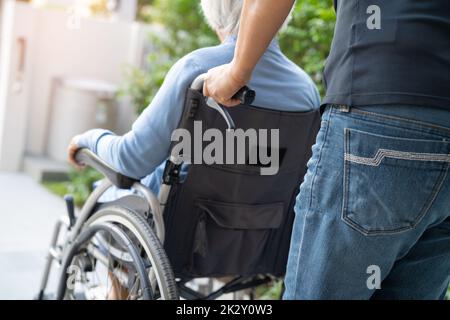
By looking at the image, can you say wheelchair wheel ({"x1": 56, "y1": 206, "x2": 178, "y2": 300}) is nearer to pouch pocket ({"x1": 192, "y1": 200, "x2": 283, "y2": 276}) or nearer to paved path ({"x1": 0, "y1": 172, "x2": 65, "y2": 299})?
pouch pocket ({"x1": 192, "y1": 200, "x2": 283, "y2": 276})

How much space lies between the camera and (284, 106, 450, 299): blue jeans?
51.2 inches

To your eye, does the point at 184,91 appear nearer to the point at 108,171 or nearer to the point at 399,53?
the point at 108,171

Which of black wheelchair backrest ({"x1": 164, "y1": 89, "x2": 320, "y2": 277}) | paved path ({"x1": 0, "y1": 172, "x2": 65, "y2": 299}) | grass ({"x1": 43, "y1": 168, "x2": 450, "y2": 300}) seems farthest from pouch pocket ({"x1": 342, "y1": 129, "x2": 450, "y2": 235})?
grass ({"x1": 43, "y1": 168, "x2": 450, "y2": 300})

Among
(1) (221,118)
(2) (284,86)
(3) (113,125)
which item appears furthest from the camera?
(3) (113,125)

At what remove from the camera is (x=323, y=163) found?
136cm

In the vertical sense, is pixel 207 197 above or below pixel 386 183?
below

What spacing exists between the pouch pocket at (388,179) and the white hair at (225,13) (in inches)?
30.2

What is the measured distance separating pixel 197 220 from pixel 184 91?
1.37ft

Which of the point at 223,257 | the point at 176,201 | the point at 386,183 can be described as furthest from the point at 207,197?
the point at 386,183

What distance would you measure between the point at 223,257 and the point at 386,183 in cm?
90

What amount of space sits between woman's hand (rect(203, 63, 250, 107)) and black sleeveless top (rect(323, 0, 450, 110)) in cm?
27
